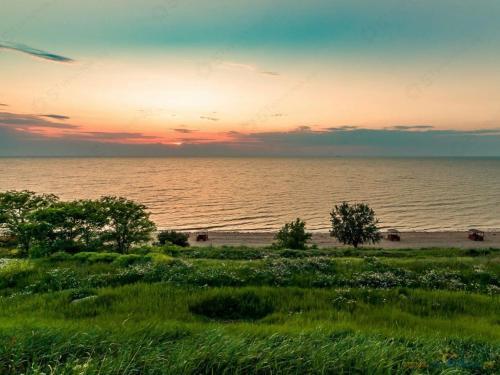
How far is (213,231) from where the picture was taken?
257 feet

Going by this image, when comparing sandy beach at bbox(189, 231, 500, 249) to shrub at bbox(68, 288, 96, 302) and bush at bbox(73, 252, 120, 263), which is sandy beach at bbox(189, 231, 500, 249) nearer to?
bush at bbox(73, 252, 120, 263)

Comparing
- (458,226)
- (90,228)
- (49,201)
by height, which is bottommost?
(458,226)

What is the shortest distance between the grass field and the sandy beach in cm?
4138

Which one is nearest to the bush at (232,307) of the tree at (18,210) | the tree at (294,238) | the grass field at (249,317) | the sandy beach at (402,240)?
the grass field at (249,317)

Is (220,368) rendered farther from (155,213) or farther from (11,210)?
(155,213)

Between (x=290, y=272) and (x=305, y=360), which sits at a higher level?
(x=305, y=360)

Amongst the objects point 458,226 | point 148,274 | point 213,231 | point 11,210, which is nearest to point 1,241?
point 11,210

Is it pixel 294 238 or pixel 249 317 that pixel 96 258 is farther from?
pixel 294 238

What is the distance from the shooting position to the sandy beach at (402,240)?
62.5m

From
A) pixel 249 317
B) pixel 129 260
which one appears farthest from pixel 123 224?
pixel 249 317

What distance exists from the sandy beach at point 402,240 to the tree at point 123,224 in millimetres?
25005

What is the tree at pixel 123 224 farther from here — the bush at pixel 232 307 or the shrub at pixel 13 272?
the bush at pixel 232 307

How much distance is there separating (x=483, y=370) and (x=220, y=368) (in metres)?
5.49

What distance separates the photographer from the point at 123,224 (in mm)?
36250
